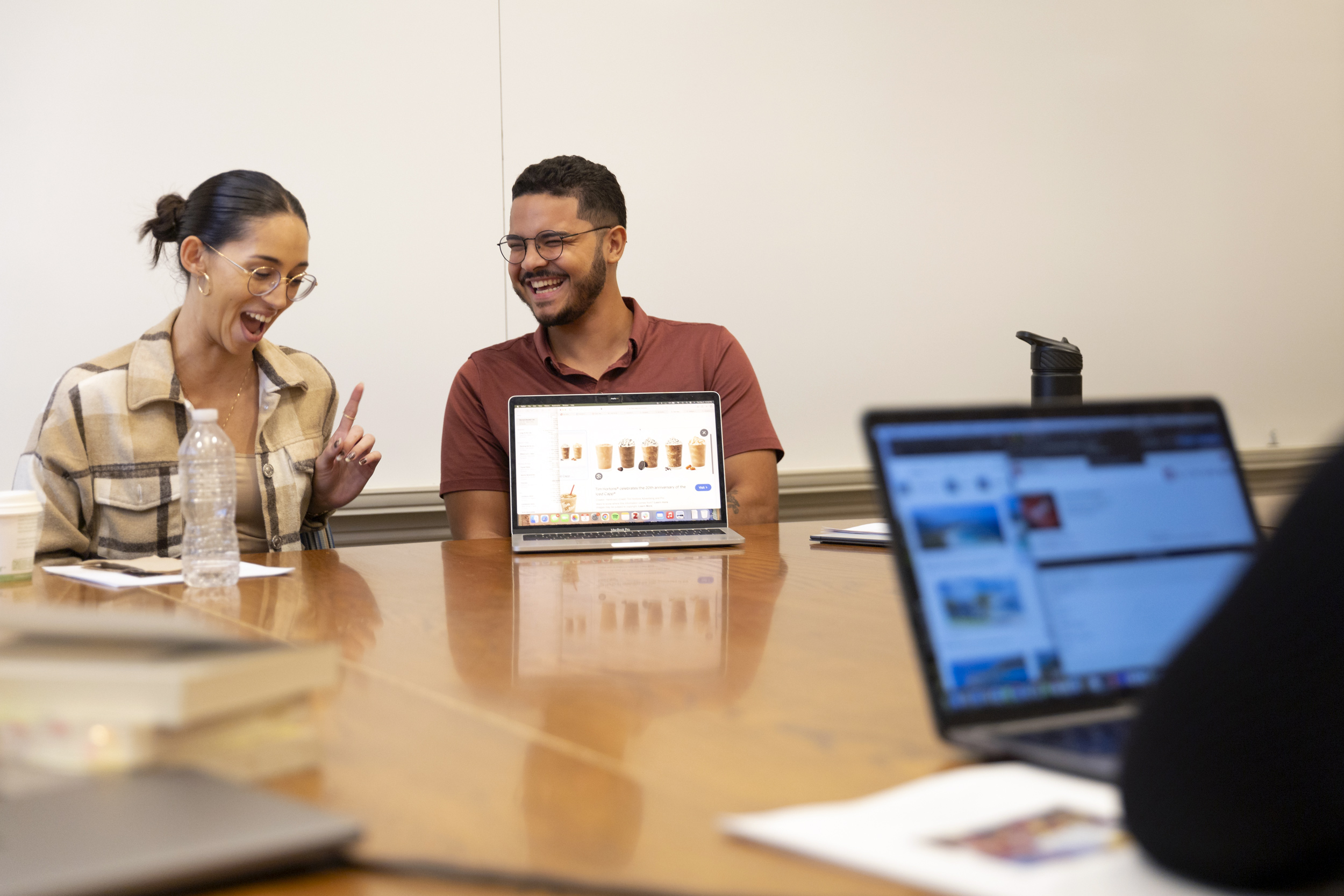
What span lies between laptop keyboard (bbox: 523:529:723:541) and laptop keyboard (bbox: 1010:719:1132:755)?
4.08ft

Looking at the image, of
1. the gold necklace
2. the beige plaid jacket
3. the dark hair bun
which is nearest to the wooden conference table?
the beige plaid jacket

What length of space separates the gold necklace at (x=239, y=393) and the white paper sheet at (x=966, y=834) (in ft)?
6.35

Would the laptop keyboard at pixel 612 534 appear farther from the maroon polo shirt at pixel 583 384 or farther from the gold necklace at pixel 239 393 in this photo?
the gold necklace at pixel 239 393

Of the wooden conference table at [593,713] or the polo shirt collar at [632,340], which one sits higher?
the polo shirt collar at [632,340]

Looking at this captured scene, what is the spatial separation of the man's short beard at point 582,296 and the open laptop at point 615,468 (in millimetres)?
605

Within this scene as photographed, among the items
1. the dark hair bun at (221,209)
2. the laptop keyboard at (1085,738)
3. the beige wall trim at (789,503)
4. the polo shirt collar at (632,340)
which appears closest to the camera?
the laptop keyboard at (1085,738)

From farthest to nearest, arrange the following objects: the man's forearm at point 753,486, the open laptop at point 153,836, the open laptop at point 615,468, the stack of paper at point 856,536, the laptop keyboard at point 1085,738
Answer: the man's forearm at point 753,486 < the open laptop at point 615,468 < the stack of paper at point 856,536 < the laptop keyboard at point 1085,738 < the open laptop at point 153,836

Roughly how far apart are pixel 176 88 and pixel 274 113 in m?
0.22

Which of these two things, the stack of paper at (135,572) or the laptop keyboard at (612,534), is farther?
the laptop keyboard at (612,534)

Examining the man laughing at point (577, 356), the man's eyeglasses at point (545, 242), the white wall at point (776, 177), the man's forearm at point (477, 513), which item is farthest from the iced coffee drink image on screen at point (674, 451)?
the white wall at point (776, 177)

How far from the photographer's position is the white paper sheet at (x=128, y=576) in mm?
1493

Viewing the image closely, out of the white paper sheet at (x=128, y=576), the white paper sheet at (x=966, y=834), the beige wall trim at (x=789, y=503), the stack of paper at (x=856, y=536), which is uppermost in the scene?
the beige wall trim at (x=789, y=503)

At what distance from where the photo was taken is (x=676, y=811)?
624 millimetres

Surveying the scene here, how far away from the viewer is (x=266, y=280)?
223 centimetres
